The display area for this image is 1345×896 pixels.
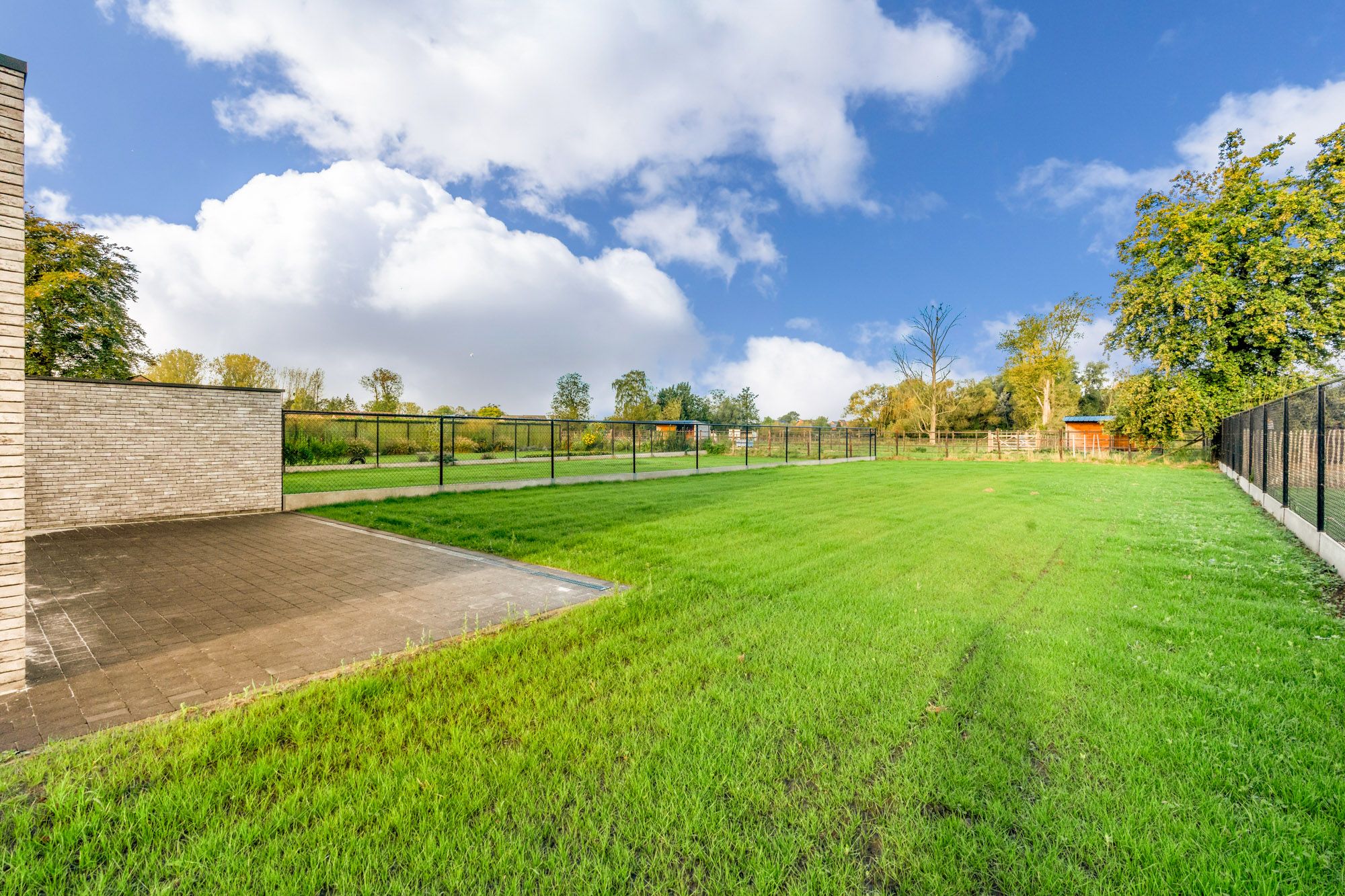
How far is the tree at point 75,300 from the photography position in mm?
16328

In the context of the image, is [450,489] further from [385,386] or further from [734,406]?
[734,406]

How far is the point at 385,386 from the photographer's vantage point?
33719mm

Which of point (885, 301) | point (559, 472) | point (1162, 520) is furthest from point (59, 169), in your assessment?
point (885, 301)

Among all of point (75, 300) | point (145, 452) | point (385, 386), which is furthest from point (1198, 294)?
point (385, 386)

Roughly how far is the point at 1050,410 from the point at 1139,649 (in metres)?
46.6

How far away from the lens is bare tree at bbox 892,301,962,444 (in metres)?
32.8

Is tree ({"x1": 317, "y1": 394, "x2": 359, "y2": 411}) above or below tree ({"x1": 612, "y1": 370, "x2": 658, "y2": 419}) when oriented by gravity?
below

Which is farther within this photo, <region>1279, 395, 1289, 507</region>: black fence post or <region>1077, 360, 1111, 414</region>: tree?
<region>1077, 360, 1111, 414</region>: tree

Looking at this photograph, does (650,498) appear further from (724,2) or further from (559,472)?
(724,2)

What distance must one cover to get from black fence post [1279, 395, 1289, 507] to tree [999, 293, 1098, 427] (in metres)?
37.1

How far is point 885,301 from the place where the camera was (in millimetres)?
35594

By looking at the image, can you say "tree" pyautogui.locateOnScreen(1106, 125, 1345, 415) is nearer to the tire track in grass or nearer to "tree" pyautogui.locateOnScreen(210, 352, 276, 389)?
the tire track in grass

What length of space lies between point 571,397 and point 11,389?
5257 cm

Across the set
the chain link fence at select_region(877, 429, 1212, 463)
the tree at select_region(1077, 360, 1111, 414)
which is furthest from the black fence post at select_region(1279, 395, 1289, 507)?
the tree at select_region(1077, 360, 1111, 414)
